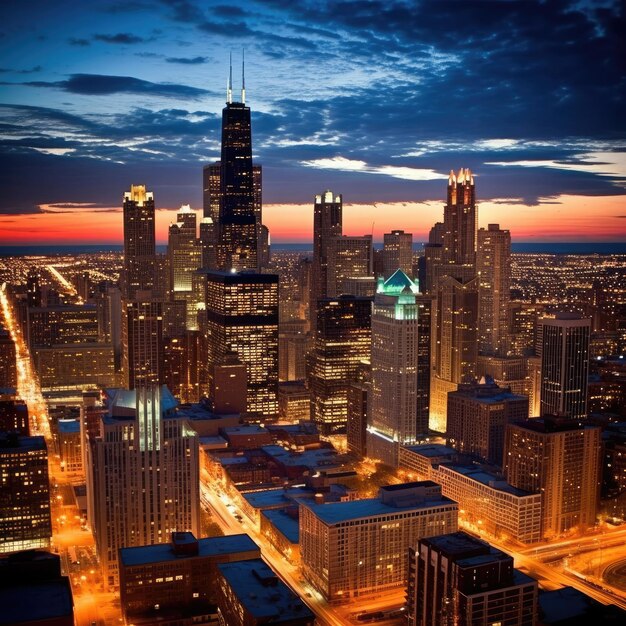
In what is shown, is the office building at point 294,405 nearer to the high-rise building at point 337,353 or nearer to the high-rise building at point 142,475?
the high-rise building at point 337,353

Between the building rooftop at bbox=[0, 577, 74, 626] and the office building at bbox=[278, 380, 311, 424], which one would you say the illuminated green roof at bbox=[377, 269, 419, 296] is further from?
the building rooftop at bbox=[0, 577, 74, 626]

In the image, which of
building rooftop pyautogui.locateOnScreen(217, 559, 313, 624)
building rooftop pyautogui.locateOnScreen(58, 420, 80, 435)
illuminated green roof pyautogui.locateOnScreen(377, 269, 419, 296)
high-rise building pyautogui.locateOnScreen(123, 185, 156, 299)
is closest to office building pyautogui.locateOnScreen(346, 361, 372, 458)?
illuminated green roof pyautogui.locateOnScreen(377, 269, 419, 296)

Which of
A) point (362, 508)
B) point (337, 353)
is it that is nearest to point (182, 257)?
point (337, 353)

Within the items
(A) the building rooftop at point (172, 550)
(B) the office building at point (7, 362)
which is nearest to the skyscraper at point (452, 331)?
(A) the building rooftop at point (172, 550)

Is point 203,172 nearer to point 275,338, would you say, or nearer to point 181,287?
point 181,287

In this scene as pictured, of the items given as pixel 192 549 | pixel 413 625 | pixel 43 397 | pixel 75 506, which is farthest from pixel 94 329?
pixel 413 625
